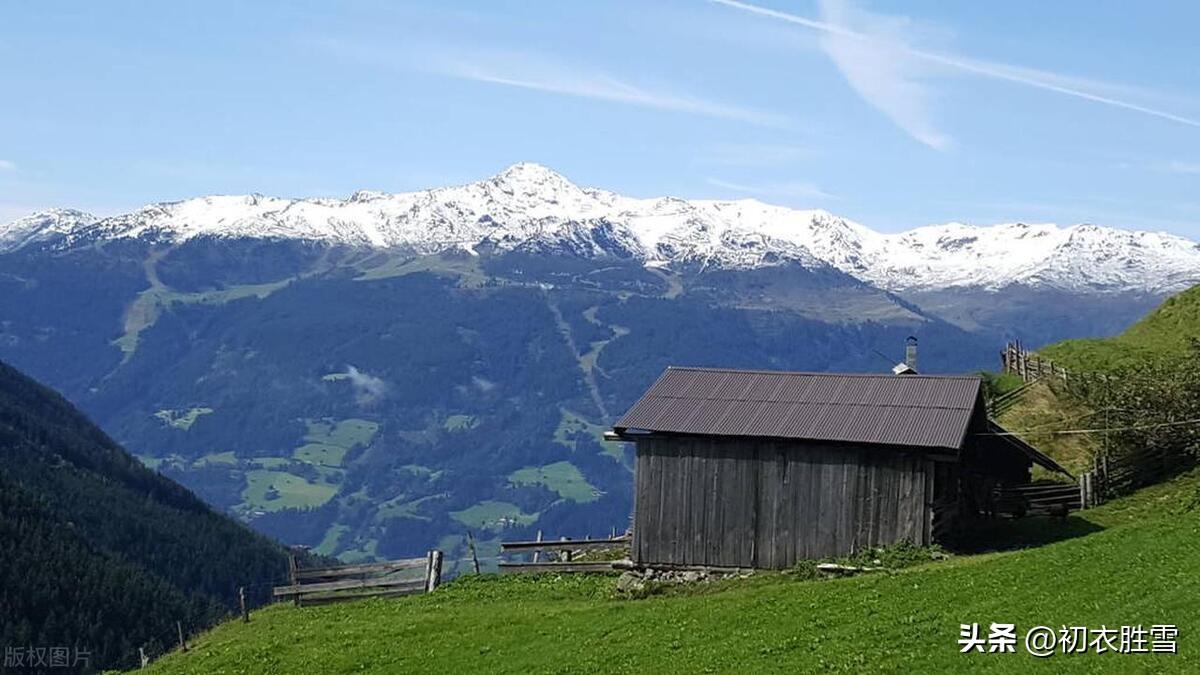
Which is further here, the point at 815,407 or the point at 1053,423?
the point at 1053,423

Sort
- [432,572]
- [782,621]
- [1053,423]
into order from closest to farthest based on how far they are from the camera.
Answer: [782,621]
[432,572]
[1053,423]

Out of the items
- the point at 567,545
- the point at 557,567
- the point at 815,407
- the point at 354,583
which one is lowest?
the point at 354,583

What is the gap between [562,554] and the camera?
53.3 m

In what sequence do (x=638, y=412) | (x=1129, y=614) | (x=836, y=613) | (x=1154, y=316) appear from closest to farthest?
(x=1129, y=614) < (x=836, y=613) < (x=638, y=412) < (x=1154, y=316)

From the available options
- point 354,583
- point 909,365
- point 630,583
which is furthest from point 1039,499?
point 354,583

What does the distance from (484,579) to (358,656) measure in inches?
561

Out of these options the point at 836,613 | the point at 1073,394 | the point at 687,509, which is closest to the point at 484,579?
the point at 687,509

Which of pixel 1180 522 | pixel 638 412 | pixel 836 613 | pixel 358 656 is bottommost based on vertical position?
pixel 358 656

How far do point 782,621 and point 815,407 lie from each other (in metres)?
15.7

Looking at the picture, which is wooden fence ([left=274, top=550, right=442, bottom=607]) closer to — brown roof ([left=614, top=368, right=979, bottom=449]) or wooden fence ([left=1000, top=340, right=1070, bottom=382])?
brown roof ([left=614, top=368, right=979, bottom=449])

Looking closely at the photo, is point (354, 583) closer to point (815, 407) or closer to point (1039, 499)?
point (815, 407)

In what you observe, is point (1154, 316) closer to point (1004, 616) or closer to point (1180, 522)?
point (1180, 522)

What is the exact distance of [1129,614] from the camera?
2647 centimetres

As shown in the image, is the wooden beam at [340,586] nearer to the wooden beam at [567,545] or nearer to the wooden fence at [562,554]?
the wooden fence at [562,554]
